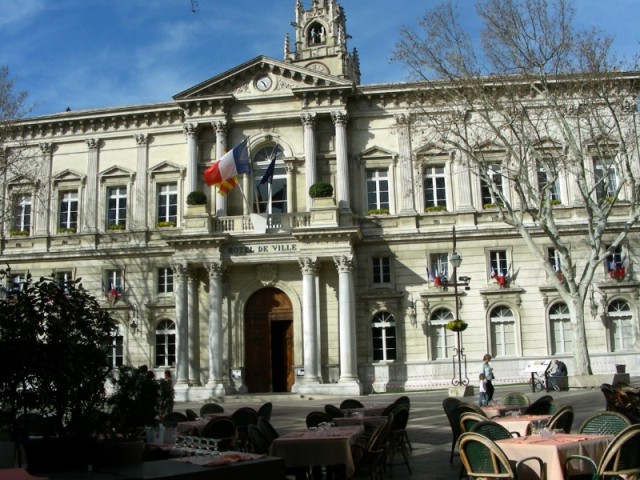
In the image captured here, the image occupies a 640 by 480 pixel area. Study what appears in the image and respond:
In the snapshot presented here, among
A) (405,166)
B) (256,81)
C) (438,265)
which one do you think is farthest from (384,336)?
(256,81)

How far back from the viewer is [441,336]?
31734 mm

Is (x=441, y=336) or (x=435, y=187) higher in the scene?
(x=435, y=187)

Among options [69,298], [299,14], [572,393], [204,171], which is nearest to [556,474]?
[69,298]

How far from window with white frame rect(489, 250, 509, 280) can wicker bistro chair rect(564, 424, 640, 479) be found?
2394cm

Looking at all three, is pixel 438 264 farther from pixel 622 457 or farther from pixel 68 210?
pixel 622 457

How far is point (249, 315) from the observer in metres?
32.6

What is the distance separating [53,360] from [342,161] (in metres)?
25.6

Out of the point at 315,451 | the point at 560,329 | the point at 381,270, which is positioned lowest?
the point at 315,451

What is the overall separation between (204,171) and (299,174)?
455 centimetres

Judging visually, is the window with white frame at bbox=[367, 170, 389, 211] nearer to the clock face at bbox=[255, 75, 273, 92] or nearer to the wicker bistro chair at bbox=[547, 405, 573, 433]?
the clock face at bbox=[255, 75, 273, 92]

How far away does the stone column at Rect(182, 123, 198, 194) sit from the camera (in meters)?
33.6

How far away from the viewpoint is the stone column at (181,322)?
31317mm

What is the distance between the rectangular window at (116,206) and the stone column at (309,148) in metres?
9.34

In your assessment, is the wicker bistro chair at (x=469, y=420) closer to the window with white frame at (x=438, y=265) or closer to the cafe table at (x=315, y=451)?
the cafe table at (x=315, y=451)
